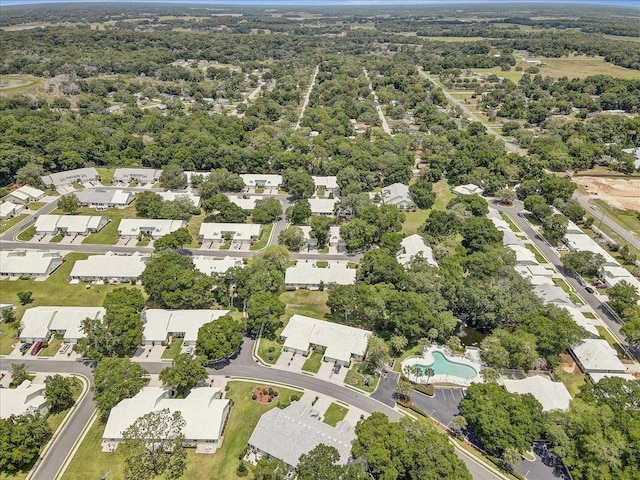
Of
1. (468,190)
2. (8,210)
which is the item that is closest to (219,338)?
(8,210)

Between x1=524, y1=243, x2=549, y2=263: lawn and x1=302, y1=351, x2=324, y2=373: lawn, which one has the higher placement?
x1=302, y1=351, x2=324, y2=373: lawn

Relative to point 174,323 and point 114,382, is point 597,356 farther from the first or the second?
point 114,382

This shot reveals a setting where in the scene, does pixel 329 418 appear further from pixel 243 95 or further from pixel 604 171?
pixel 243 95

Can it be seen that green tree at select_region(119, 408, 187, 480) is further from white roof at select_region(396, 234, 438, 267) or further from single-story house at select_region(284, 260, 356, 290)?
white roof at select_region(396, 234, 438, 267)

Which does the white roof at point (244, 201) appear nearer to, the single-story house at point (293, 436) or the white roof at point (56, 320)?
the white roof at point (56, 320)

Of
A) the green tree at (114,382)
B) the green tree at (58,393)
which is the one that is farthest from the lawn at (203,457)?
the green tree at (58,393)

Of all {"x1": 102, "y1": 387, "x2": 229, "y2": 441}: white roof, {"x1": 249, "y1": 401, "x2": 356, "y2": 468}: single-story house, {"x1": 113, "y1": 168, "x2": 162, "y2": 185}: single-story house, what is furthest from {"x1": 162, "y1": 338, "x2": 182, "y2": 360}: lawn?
{"x1": 113, "y1": 168, "x2": 162, "y2": 185}: single-story house
